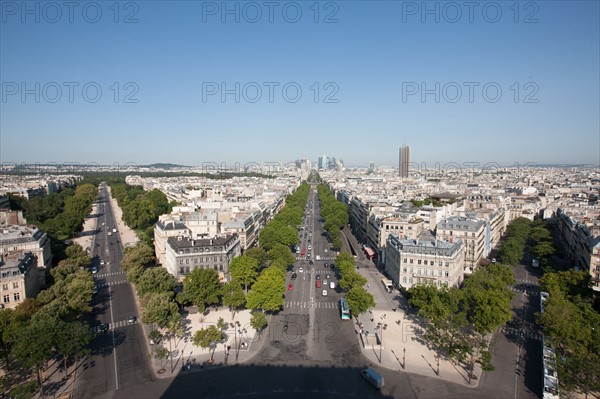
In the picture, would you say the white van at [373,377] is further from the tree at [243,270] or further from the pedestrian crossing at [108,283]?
the pedestrian crossing at [108,283]

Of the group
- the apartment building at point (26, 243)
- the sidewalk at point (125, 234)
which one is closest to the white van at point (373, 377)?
the apartment building at point (26, 243)

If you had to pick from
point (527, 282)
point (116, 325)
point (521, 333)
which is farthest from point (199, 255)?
point (527, 282)

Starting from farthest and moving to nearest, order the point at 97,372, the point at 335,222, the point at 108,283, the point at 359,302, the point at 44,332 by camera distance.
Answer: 1. the point at 335,222
2. the point at 108,283
3. the point at 359,302
4. the point at 97,372
5. the point at 44,332

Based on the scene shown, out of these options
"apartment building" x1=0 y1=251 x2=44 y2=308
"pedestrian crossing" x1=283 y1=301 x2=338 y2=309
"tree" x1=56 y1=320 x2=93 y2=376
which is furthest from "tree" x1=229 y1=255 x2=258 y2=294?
"apartment building" x1=0 y1=251 x2=44 y2=308

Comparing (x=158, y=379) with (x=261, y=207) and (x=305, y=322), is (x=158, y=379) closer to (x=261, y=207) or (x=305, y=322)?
(x=305, y=322)

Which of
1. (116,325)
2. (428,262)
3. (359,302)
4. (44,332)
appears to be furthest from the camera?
(428,262)

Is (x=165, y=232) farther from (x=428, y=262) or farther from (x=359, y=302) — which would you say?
(x=428, y=262)

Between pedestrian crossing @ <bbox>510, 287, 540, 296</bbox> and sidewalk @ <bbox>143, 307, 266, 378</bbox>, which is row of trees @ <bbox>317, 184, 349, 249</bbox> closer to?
pedestrian crossing @ <bbox>510, 287, 540, 296</bbox>
